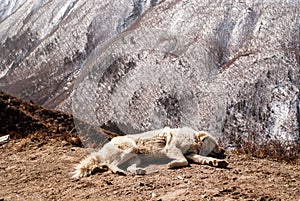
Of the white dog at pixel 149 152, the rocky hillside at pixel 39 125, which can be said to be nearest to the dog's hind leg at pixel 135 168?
the white dog at pixel 149 152

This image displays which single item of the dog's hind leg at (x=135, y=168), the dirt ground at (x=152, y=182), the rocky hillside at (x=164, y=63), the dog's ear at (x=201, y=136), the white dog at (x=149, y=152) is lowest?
the dirt ground at (x=152, y=182)

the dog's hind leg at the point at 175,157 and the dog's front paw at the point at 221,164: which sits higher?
the dog's hind leg at the point at 175,157

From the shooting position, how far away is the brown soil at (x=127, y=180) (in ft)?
21.5

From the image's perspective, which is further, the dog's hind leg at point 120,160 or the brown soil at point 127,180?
the dog's hind leg at point 120,160

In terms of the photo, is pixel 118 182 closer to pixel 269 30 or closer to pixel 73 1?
pixel 269 30

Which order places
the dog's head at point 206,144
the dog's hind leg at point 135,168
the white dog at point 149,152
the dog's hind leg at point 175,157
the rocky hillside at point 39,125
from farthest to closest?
the rocky hillside at point 39,125 < the dog's head at point 206,144 < the white dog at point 149,152 < the dog's hind leg at point 175,157 < the dog's hind leg at point 135,168

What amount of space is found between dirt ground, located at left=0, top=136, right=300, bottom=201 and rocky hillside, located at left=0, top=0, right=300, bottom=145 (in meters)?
2.33

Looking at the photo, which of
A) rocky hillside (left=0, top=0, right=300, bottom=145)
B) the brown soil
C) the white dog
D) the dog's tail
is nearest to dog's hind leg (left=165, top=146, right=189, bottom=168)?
the white dog

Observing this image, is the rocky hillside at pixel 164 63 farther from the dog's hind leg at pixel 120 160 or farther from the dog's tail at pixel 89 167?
the dog's hind leg at pixel 120 160

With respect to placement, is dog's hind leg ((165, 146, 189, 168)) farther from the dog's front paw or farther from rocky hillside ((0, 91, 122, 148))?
rocky hillside ((0, 91, 122, 148))

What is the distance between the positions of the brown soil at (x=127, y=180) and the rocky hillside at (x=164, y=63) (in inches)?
78.6

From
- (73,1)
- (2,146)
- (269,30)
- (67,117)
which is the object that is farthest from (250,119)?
(73,1)

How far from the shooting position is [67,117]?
1606 cm

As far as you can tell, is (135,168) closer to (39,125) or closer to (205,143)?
(205,143)
